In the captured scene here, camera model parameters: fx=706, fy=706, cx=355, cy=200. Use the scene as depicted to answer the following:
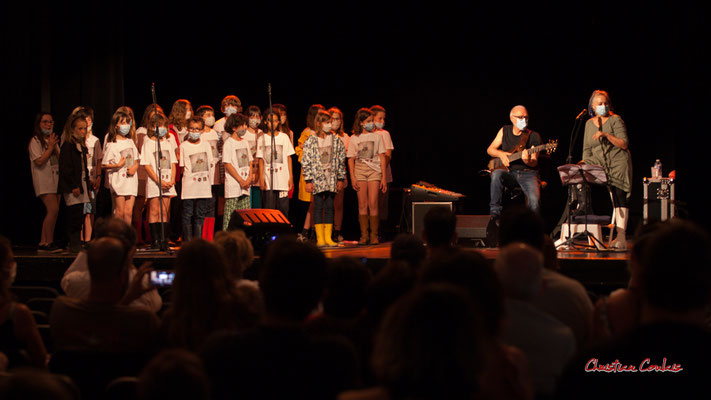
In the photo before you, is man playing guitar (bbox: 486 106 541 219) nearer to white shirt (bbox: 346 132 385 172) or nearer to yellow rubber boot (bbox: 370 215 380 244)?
white shirt (bbox: 346 132 385 172)

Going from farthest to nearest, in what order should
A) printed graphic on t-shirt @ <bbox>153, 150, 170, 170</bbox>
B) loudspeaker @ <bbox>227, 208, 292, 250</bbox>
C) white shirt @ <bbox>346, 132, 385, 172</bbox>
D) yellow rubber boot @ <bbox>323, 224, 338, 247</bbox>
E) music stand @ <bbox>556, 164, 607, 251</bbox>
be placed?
white shirt @ <bbox>346, 132, 385, 172</bbox>
yellow rubber boot @ <bbox>323, 224, 338, 247</bbox>
printed graphic on t-shirt @ <bbox>153, 150, 170, 170</bbox>
music stand @ <bbox>556, 164, 607, 251</bbox>
loudspeaker @ <bbox>227, 208, 292, 250</bbox>

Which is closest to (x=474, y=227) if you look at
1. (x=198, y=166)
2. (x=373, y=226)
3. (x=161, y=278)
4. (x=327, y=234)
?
(x=373, y=226)

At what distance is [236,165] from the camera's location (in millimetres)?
9125

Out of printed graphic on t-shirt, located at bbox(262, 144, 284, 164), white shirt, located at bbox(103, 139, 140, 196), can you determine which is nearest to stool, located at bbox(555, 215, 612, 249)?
printed graphic on t-shirt, located at bbox(262, 144, 284, 164)

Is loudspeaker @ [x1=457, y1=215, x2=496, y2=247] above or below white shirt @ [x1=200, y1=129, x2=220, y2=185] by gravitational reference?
below

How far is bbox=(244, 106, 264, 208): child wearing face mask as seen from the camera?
942 cm

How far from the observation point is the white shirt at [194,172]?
9.04 m

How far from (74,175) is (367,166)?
3.76m

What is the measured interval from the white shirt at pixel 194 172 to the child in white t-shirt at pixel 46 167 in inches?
61.7

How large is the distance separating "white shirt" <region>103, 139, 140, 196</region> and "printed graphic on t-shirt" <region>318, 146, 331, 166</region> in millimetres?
2359

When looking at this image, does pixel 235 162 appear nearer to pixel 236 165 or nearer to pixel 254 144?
pixel 236 165

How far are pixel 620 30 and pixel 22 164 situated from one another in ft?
30.3

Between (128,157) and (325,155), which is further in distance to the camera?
(325,155)

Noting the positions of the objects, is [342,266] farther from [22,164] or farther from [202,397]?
[22,164]
